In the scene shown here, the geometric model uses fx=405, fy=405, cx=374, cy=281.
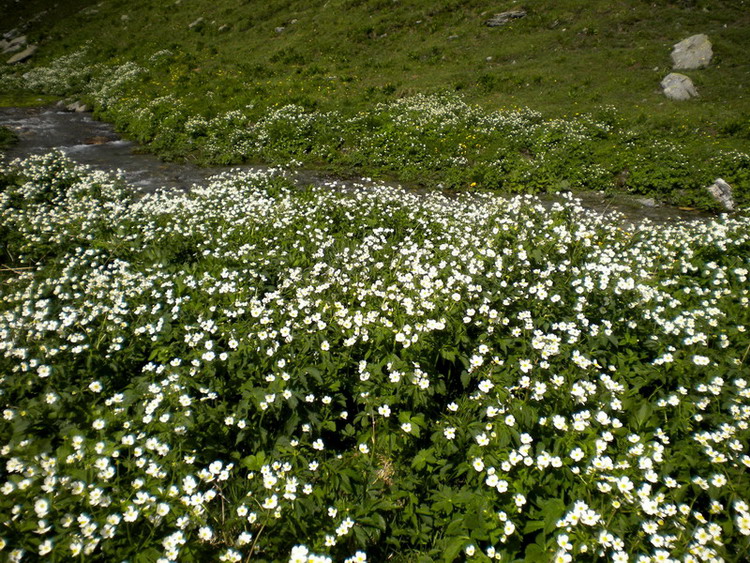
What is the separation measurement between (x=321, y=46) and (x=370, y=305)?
79.6 ft

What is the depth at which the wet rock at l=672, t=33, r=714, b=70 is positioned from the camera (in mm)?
17062

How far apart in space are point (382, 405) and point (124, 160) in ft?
45.8

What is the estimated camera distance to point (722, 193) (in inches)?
417

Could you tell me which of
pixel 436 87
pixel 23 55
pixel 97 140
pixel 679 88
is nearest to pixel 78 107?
pixel 97 140

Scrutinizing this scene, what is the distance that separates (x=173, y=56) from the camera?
76.2 ft

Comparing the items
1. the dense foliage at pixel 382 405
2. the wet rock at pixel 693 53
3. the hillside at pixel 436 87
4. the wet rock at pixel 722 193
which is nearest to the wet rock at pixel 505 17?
the hillside at pixel 436 87

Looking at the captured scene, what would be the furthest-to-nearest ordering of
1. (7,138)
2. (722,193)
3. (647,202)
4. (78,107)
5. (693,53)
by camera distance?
(78,107) → (693,53) → (7,138) → (647,202) → (722,193)

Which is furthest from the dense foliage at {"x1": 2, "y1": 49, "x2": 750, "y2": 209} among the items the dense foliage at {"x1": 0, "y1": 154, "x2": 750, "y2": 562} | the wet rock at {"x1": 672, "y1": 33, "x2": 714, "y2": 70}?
the dense foliage at {"x1": 0, "y1": 154, "x2": 750, "y2": 562}

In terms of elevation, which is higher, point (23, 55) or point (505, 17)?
point (23, 55)

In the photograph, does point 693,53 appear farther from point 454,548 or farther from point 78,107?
point 78,107

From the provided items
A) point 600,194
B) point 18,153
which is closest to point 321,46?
point 18,153

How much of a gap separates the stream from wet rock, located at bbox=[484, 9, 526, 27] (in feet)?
58.8

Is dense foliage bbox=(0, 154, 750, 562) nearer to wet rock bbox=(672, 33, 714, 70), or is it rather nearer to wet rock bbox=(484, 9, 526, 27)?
wet rock bbox=(672, 33, 714, 70)

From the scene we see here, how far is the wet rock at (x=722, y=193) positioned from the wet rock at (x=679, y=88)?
22.9 feet
